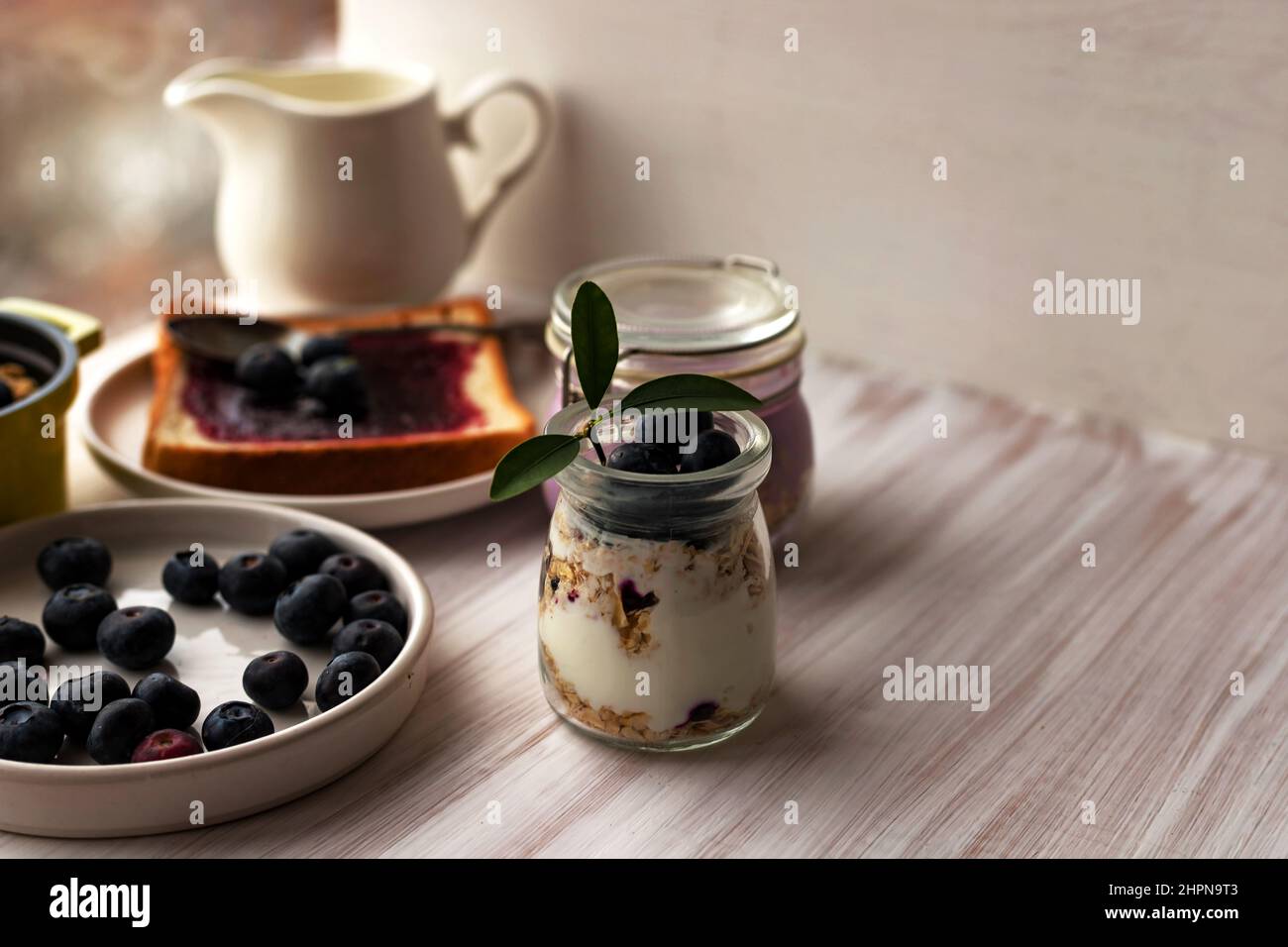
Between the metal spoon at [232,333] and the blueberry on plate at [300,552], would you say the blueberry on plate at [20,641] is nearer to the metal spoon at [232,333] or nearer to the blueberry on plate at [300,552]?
the blueberry on plate at [300,552]

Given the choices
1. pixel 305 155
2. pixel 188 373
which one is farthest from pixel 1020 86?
pixel 188 373

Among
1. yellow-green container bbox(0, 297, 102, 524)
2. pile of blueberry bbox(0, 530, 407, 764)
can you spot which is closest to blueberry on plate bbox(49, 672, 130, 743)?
pile of blueberry bbox(0, 530, 407, 764)

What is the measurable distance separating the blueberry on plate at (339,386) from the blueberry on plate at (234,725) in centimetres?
38

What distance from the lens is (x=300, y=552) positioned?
2.91 ft

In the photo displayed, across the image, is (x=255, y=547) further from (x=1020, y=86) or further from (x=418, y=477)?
(x=1020, y=86)

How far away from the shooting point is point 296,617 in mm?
829

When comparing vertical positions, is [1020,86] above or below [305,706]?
above

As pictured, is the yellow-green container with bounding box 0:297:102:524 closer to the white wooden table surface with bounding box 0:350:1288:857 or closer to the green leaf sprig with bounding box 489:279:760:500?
the white wooden table surface with bounding box 0:350:1288:857

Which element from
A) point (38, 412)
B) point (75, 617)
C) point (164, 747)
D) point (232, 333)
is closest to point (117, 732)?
point (164, 747)

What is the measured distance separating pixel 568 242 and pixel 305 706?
28.8 inches

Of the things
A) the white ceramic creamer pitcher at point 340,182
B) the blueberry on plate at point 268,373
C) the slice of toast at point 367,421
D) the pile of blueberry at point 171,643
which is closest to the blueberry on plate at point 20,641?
the pile of blueberry at point 171,643

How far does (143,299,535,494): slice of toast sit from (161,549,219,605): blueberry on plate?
13 cm

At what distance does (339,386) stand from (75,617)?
31 cm
